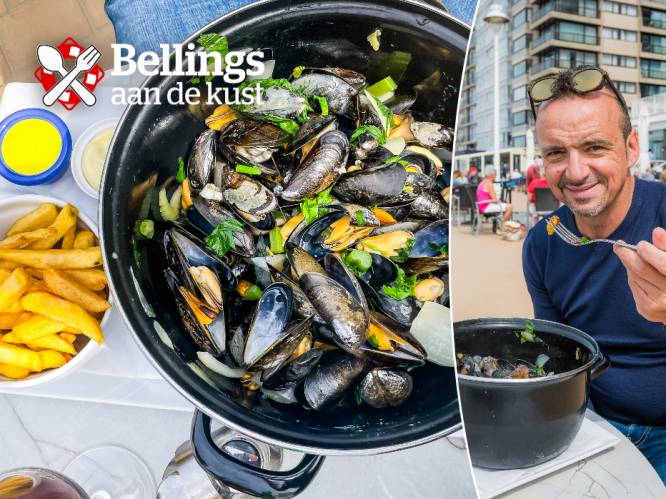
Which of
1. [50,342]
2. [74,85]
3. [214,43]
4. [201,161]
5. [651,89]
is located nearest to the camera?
[651,89]

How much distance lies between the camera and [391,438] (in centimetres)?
67

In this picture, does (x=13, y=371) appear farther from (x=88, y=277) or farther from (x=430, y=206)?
(x=430, y=206)

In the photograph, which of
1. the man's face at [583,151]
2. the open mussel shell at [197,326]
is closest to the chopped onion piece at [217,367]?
the open mussel shell at [197,326]

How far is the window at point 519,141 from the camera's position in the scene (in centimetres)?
24

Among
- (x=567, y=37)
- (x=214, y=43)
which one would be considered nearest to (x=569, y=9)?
(x=567, y=37)

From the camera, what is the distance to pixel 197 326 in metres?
0.75

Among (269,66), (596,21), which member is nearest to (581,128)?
(596,21)

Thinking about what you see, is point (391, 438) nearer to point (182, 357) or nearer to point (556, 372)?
point (182, 357)

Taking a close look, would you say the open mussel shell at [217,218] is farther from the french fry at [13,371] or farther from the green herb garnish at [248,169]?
the french fry at [13,371]

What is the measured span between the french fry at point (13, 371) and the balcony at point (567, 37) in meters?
0.95

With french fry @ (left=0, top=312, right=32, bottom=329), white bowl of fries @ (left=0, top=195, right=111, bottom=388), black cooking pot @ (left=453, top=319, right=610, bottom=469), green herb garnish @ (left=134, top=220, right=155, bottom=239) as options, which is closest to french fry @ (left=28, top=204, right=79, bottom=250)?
white bowl of fries @ (left=0, top=195, right=111, bottom=388)

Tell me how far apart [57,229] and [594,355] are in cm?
87

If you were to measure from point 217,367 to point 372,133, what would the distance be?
413mm

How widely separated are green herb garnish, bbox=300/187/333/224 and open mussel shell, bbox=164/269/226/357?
194 mm
